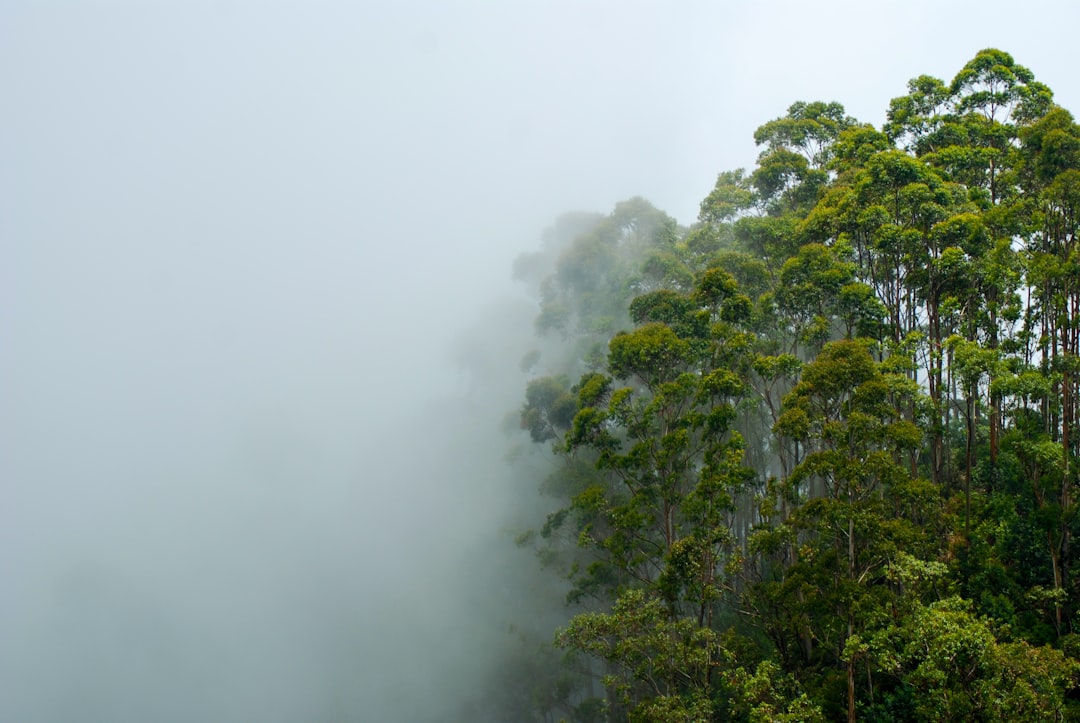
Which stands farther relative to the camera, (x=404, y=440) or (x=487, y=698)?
(x=404, y=440)

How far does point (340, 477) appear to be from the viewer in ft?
248

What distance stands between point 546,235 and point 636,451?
38045 millimetres

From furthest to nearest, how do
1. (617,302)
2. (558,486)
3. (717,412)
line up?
1. (617,302)
2. (558,486)
3. (717,412)

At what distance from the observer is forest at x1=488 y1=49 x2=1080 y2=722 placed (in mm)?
12672

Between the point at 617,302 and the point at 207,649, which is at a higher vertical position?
the point at 617,302

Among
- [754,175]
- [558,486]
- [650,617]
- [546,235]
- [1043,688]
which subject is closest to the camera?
[1043,688]

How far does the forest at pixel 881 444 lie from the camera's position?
1267 cm

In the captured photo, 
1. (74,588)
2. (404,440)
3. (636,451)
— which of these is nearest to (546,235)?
(404,440)

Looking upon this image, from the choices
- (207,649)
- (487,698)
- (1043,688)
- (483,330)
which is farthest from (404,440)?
(1043,688)

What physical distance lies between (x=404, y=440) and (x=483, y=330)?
1850 cm

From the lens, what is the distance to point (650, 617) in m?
16.5

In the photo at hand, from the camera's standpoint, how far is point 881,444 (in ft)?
47.1

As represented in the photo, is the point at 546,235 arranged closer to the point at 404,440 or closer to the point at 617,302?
the point at 617,302

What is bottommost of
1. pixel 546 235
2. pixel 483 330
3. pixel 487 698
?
pixel 487 698
